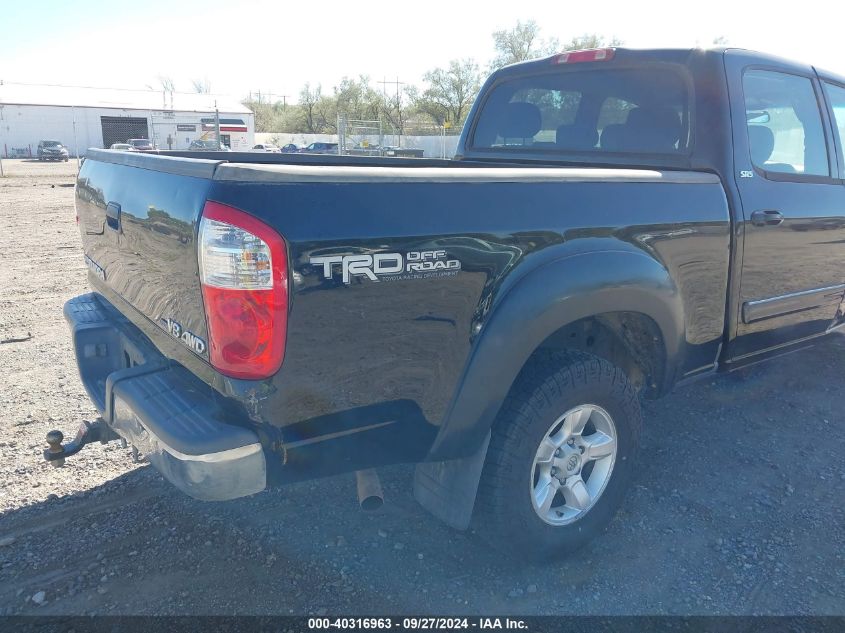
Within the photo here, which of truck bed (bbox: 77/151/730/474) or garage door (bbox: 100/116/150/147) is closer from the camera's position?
truck bed (bbox: 77/151/730/474)

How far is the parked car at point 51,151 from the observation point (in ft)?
132

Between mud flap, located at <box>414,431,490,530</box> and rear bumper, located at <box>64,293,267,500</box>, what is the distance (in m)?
0.74

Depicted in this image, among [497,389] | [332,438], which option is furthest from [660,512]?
[332,438]

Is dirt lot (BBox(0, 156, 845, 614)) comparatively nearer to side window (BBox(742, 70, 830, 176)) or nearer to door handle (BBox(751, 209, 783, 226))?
door handle (BBox(751, 209, 783, 226))

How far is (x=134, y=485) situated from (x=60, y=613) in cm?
88

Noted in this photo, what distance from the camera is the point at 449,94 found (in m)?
47.2

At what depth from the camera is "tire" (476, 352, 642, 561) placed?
8.13ft

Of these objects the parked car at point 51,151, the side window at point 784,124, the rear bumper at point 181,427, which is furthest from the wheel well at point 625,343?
the parked car at point 51,151

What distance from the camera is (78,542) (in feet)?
9.18

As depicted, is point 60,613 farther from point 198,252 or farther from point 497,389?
point 497,389

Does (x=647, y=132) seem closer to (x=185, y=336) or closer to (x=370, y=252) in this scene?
(x=370, y=252)

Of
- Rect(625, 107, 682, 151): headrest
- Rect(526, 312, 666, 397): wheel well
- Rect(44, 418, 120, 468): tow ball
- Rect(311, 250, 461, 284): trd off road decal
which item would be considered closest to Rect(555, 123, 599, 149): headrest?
Rect(625, 107, 682, 151): headrest

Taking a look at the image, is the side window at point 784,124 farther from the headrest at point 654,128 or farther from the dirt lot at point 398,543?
the dirt lot at point 398,543

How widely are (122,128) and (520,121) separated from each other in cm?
5076
